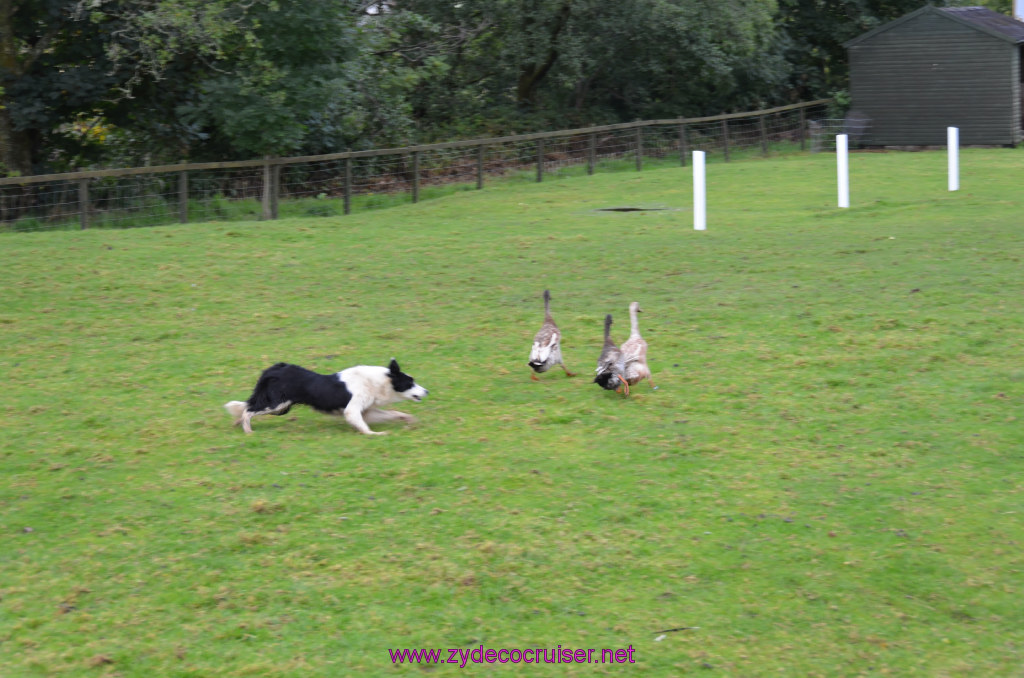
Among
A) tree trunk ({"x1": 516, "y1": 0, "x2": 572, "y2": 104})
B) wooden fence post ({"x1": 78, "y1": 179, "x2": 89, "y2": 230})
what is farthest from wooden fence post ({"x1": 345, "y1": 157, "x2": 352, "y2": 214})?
tree trunk ({"x1": 516, "y1": 0, "x2": 572, "y2": 104})

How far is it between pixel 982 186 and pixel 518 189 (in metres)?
9.30

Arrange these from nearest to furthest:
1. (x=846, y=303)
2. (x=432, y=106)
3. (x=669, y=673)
Result: (x=669, y=673)
(x=846, y=303)
(x=432, y=106)

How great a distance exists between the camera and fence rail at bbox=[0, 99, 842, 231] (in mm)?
19062

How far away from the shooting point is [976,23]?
1249 inches

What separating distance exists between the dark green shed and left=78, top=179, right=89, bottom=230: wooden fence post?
2343cm

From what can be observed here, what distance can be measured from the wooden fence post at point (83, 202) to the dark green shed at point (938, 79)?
76.9ft

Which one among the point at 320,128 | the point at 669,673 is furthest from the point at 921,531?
the point at 320,128

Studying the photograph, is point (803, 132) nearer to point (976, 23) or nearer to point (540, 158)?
point (976, 23)

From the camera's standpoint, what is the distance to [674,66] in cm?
3253

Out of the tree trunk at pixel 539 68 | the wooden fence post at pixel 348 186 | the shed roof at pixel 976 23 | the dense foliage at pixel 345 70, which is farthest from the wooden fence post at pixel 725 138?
the wooden fence post at pixel 348 186

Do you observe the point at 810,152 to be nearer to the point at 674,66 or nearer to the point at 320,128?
the point at 674,66

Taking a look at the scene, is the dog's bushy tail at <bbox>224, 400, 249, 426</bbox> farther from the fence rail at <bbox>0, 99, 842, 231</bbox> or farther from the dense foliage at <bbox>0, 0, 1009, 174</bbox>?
the dense foliage at <bbox>0, 0, 1009, 174</bbox>

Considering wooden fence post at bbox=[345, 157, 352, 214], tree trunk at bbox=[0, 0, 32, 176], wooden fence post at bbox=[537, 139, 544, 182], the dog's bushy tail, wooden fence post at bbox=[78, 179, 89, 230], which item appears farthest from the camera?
wooden fence post at bbox=[537, 139, 544, 182]

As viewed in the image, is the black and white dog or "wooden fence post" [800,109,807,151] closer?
the black and white dog
